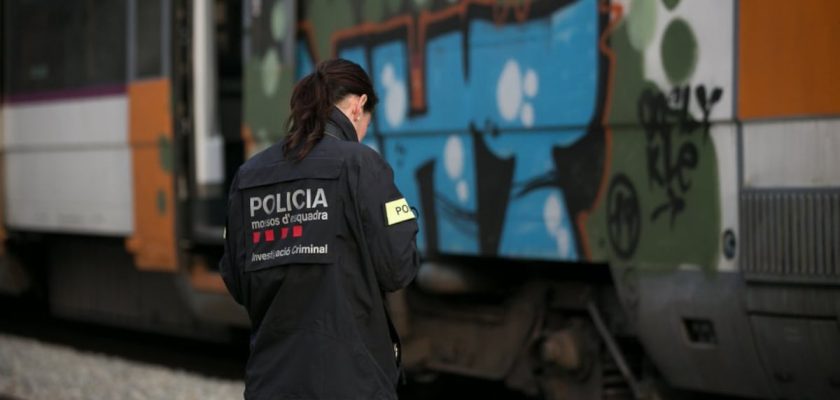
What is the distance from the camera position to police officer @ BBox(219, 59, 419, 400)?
3.15 metres

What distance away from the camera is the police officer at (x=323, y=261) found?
10.3ft

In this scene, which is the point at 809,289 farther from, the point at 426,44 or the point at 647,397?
the point at 426,44

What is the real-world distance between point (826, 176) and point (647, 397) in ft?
5.24

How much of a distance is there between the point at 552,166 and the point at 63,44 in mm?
5217

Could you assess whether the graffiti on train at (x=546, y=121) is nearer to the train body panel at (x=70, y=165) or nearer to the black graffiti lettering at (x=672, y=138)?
the black graffiti lettering at (x=672, y=138)

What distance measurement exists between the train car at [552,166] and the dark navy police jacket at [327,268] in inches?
89.5

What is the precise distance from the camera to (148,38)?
8609 millimetres

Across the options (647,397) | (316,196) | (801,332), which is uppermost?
(316,196)

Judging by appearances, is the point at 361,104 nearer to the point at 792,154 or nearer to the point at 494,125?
the point at 792,154

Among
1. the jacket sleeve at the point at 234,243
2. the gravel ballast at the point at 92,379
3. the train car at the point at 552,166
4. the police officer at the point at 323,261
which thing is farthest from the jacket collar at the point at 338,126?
the gravel ballast at the point at 92,379

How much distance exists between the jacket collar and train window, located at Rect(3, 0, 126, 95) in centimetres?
597

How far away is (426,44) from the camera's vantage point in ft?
21.4

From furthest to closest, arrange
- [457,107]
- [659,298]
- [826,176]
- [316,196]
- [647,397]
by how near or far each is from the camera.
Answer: [457,107] → [647,397] → [659,298] → [826,176] → [316,196]

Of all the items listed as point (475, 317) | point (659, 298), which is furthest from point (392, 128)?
point (659, 298)
